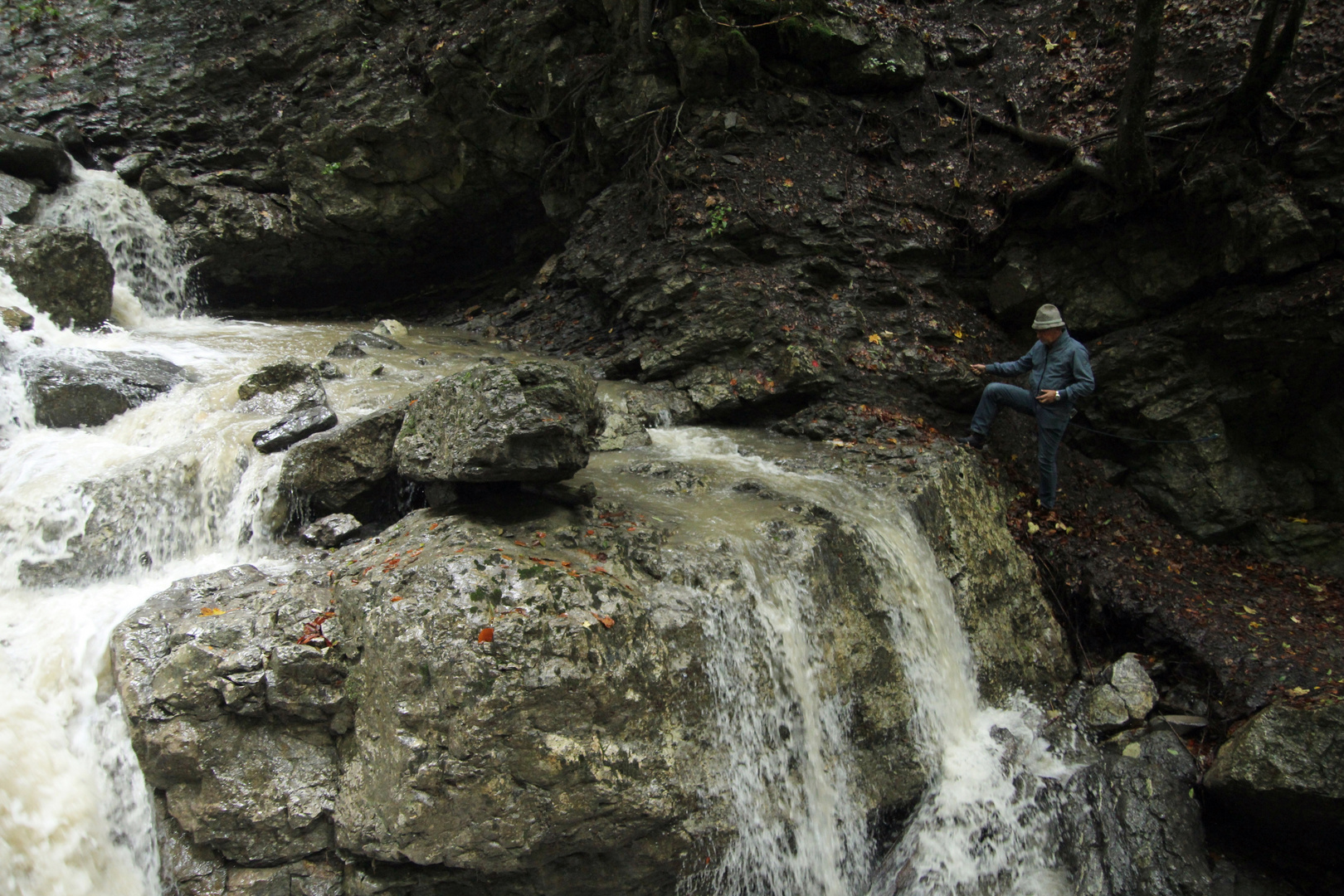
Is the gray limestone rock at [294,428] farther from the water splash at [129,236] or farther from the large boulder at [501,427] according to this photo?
the water splash at [129,236]

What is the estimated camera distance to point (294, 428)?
6.44 metres

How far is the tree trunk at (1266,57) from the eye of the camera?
662 centimetres

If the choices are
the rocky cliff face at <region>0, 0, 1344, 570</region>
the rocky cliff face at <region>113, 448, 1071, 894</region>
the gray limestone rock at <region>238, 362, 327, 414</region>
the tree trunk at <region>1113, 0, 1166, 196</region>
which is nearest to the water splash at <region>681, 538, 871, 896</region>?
the rocky cliff face at <region>113, 448, 1071, 894</region>

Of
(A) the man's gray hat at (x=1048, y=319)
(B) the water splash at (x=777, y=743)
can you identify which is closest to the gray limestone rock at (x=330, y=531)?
(B) the water splash at (x=777, y=743)

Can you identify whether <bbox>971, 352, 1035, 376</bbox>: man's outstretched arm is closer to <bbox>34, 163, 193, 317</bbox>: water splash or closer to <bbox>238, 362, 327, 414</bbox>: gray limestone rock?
<bbox>238, 362, 327, 414</bbox>: gray limestone rock

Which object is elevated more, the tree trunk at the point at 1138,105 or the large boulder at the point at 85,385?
the tree trunk at the point at 1138,105

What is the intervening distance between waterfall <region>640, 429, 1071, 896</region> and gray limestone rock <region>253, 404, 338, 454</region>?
4059mm

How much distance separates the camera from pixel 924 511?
6.60 m

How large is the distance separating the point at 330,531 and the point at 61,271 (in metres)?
5.86

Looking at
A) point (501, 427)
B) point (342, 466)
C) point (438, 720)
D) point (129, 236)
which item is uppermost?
point (129, 236)

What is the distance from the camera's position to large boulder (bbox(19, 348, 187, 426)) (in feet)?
21.4

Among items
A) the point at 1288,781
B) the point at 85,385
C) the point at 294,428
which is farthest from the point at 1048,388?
the point at 85,385

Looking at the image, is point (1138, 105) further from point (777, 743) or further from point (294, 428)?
point (294, 428)

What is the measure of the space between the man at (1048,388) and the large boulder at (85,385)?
27.8 ft
